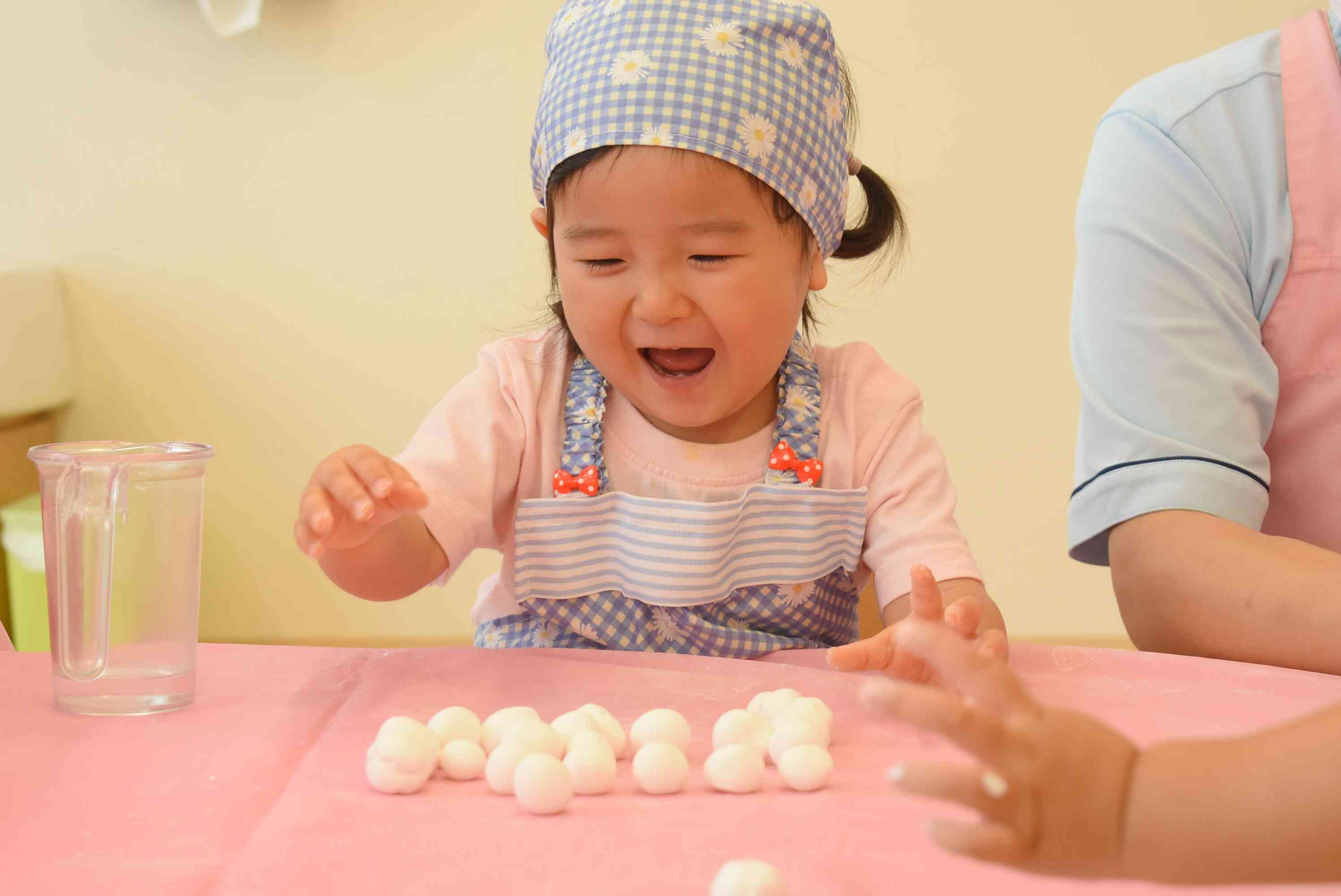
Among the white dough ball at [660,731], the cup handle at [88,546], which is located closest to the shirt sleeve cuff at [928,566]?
the white dough ball at [660,731]

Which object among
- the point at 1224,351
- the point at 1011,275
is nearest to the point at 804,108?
the point at 1224,351

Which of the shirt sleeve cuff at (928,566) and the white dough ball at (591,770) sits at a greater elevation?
the shirt sleeve cuff at (928,566)

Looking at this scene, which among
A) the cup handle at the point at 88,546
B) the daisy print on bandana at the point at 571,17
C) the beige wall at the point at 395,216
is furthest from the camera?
the beige wall at the point at 395,216

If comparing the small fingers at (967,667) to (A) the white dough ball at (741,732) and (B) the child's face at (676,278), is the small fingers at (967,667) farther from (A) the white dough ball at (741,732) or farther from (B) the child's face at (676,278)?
(B) the child's face at (676,278)

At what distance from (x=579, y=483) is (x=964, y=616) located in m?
0.36

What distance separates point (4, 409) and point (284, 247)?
0.54 m

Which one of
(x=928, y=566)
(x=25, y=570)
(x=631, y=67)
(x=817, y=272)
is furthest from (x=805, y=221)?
(x=25, y=570)

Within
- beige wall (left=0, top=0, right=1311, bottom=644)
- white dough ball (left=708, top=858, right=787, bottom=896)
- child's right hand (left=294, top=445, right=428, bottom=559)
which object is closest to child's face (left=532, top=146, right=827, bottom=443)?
child's right hand (left=294, top=445, right=428, bottom=559)

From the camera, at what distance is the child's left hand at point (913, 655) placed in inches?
Result: 31.2

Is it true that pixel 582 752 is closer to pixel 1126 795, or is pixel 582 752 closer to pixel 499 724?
pixel 499 724

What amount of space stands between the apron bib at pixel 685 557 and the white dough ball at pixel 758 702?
0.27 m

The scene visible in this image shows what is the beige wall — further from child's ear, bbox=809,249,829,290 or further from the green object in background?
child's ear, bbox=809,249,829,290

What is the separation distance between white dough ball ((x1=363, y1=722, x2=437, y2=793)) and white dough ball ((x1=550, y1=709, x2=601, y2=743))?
0.07 m

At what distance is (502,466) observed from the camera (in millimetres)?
1058
